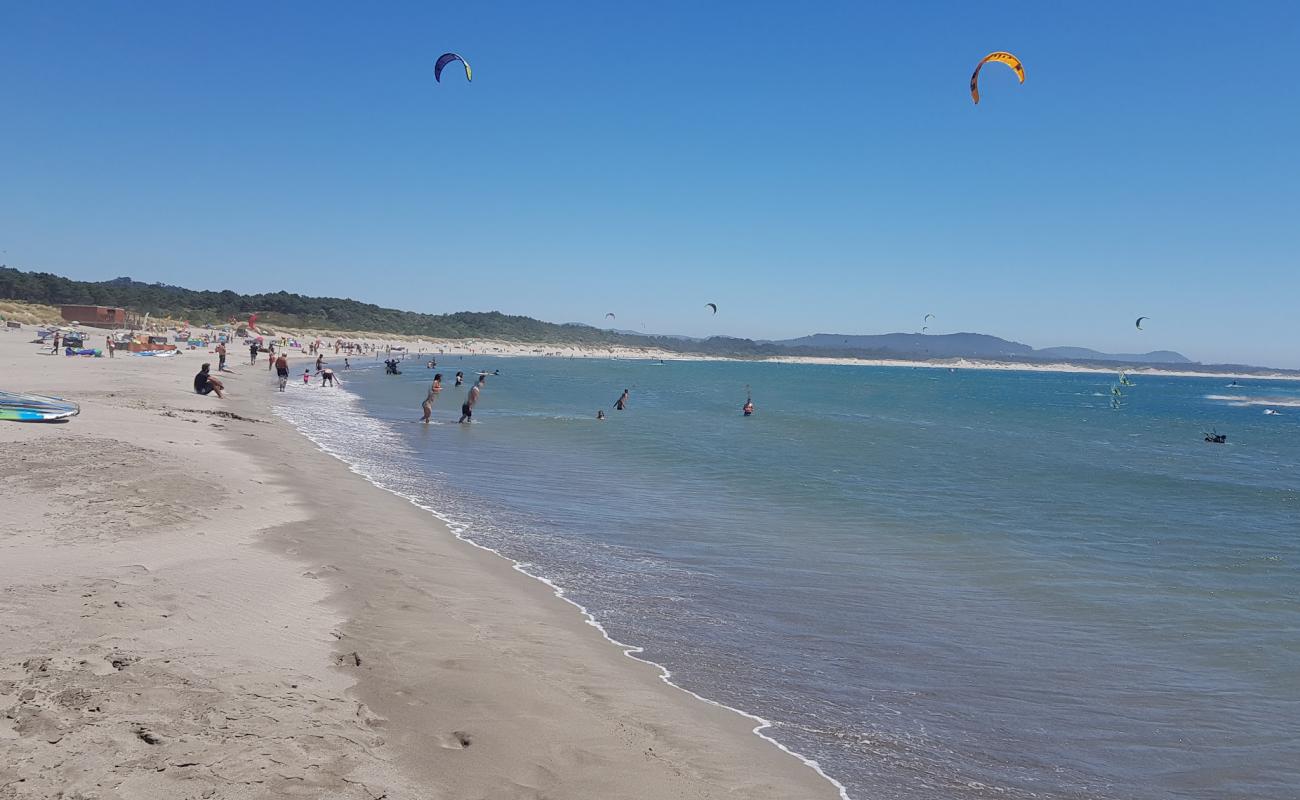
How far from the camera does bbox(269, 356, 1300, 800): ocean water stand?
594cm

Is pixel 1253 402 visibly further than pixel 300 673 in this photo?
Yes

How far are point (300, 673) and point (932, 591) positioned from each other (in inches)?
287

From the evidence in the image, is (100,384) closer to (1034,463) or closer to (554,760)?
(554,760)

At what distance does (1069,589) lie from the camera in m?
10.7

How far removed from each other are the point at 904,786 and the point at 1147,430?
47.0 metres

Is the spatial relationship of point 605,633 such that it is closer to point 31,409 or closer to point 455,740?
point 455,740

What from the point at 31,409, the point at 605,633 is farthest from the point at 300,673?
the point at 31,409

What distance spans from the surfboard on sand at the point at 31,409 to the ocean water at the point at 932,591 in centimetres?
524

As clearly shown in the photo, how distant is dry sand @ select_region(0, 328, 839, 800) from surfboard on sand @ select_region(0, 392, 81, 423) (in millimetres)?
4942

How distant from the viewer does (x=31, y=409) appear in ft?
49.4

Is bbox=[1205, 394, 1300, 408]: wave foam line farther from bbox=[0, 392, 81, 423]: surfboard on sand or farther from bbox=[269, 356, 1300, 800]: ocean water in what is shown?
bbox=[0, 392, 81, 423]: surfboard on sand

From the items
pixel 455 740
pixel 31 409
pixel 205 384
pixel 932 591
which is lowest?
pixel 932 591

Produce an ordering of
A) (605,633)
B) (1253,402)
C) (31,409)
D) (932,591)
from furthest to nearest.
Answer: (1253,402)
(31,409)
(932,591)
(605,633)

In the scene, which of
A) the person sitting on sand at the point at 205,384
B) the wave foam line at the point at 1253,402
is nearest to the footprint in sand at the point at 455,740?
the person sitting on sand at the point at 205,384
